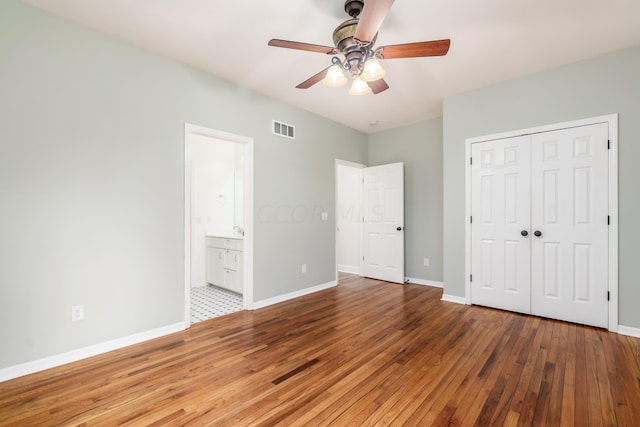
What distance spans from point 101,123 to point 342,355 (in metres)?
2.98

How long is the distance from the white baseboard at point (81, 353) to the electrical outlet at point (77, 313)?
26cm

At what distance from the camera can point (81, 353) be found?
245 centimetres

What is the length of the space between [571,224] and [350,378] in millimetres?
3006

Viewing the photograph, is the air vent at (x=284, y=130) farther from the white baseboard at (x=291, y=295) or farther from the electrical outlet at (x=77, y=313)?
the electrical outlet at (x=77, y=313)

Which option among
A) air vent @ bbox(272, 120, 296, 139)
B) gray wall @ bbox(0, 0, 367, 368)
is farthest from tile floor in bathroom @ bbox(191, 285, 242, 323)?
air vent @ bbox(272, 120, 296, 139)

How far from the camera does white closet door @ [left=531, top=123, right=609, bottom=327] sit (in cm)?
305

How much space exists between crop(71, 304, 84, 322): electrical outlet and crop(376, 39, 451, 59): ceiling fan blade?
3.21 m

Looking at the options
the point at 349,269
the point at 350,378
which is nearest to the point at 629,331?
the point at 350,378

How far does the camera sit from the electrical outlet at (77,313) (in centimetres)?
243

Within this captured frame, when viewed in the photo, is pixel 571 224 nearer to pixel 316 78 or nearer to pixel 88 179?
pixel 316 78

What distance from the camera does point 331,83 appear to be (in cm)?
240

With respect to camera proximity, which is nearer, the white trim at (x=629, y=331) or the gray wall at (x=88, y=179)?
the gray wall at (x=88, y=179)

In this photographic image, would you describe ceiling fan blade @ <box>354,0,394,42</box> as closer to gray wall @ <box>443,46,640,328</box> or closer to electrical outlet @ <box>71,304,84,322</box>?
gray wall @ <box>443,46,640,328</box>

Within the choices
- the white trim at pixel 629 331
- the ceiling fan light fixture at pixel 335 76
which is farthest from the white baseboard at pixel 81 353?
the white trim at pixel 629 331
